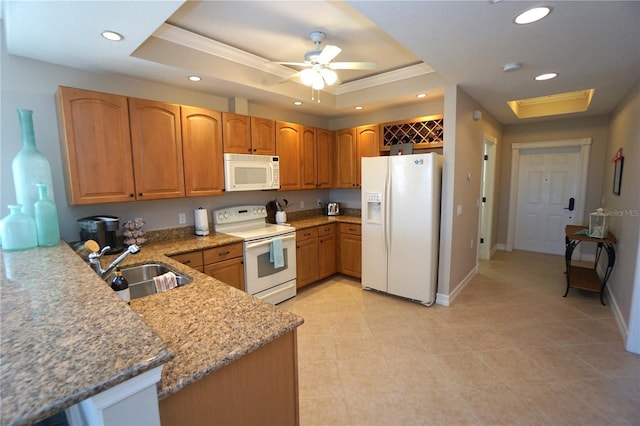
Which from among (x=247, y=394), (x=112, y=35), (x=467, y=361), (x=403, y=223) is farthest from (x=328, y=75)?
(x=467, y=361)

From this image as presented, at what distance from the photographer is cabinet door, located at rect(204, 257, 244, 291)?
292 centimetres

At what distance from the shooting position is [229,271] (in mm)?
A: 3053

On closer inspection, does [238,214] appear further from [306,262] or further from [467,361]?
[467,361]

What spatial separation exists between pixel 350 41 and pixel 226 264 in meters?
2.45

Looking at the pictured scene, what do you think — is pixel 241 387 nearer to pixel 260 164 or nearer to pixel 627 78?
pixel 260 164

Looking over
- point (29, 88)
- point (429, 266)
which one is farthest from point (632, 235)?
point (29, 88)

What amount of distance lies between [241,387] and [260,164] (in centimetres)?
274

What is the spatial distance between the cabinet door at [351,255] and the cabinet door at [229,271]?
167 cm

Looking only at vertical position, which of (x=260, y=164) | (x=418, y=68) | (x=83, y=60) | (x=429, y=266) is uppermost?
(x=418, y=68)

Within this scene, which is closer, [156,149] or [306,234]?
[156,149]

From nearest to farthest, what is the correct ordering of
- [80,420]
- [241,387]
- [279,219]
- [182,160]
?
[80,420] < [241,387] < [182,160] < [279,219]

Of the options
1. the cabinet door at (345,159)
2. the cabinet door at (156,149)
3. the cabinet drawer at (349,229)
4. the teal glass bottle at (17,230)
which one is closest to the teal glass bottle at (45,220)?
the teal glass bottle at (17,230)

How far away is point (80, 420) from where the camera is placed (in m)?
0.86

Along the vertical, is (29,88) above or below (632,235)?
above
